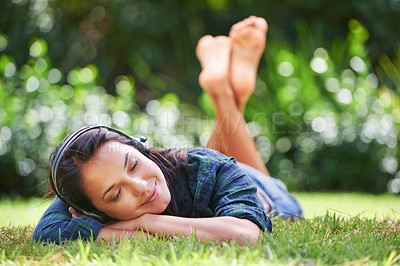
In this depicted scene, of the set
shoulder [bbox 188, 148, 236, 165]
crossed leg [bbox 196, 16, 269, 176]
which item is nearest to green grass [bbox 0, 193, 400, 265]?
shoulder [bbox 188, 148, 236, 165]

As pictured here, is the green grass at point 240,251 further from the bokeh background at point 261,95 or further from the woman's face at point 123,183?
the bokeh background at point 261,95

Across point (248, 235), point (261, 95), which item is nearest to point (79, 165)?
point (248, 235)

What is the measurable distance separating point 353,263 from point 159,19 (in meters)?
5.68

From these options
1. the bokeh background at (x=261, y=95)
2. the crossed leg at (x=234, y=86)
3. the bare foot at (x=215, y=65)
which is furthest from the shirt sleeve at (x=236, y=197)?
the bokeh background at (x=261, y=95)

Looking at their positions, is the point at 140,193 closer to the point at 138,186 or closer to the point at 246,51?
the point at 138,186

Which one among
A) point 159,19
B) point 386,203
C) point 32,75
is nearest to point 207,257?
point 386,203

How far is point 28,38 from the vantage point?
5828 millimetres

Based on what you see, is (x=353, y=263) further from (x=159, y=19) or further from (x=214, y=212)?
(x=159, y=19)

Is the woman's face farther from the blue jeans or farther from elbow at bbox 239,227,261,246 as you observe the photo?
the blue jeans

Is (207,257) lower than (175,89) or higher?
lower

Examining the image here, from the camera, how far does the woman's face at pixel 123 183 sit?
5.19ft

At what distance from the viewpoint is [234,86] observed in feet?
9.75

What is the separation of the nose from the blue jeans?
0.98 m

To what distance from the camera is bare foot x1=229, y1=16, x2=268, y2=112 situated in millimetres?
2998
